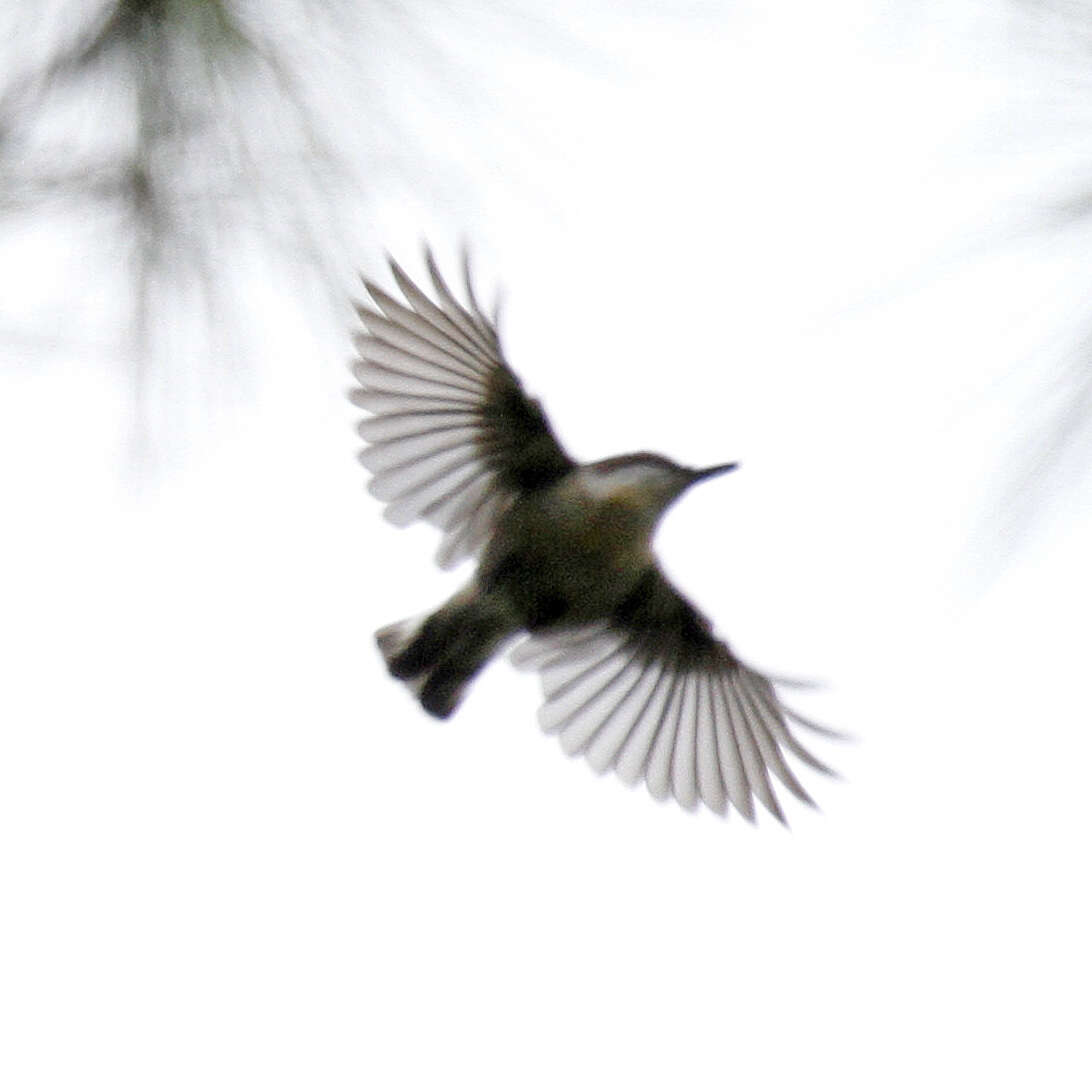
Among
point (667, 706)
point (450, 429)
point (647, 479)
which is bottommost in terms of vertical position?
point (667, 706)

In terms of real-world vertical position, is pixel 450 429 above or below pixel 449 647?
above

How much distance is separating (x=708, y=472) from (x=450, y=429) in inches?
11.1

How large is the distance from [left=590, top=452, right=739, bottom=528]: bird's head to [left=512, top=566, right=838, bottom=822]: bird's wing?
0.17 metres

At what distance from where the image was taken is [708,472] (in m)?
1.56

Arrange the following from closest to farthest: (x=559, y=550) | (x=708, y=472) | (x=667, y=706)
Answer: (x=708, y=472)
(x=559, y=550)
(x=667, y=706)

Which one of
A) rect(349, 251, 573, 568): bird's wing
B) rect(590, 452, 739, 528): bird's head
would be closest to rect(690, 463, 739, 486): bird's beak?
rect(590, 452, 739, 528): bird's head

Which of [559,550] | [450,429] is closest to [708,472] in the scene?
[559,550]

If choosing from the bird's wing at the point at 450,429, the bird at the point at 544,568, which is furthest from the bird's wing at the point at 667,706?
the bird's wing at the point at 450,429

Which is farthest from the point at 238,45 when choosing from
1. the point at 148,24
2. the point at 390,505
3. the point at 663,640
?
the point at 663,640

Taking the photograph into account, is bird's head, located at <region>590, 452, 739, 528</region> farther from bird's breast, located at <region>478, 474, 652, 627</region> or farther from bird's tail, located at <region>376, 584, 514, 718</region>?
bird's tail, located at <region>376, 584, 514, 718</region>

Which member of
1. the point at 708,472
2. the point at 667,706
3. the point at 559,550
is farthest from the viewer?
the point at 667,706

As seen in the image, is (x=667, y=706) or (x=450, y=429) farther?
(x=667, y=706)

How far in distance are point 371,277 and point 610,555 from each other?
0.52 metres

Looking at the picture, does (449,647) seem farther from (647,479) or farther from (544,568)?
(647,479)
